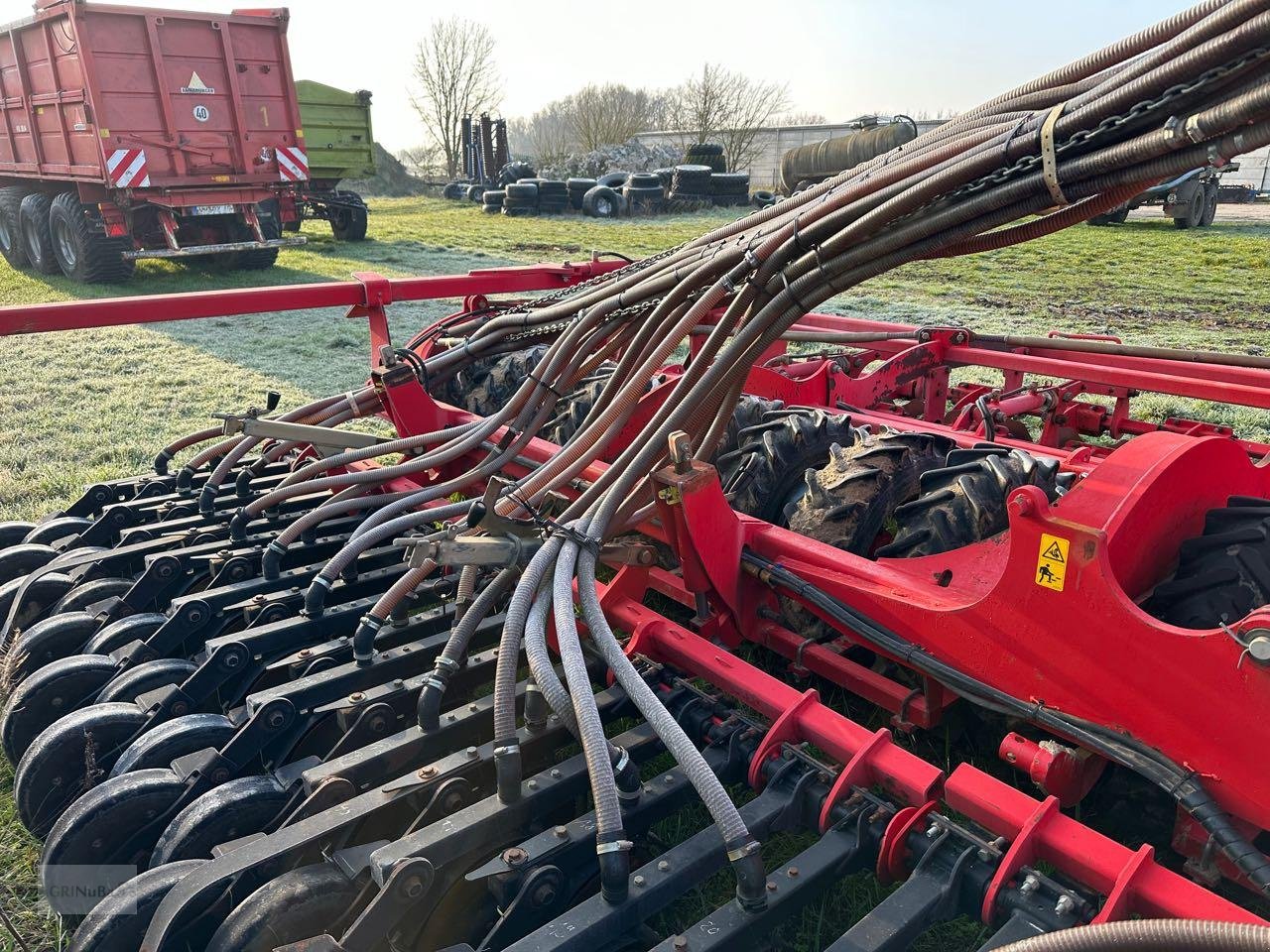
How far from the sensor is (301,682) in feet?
7.61

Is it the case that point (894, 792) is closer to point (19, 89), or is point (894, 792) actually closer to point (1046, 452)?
point (1046, 452)

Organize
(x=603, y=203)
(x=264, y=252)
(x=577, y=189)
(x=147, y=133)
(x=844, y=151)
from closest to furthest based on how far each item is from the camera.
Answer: (x=147, y=133) < (x=264, y=252) < (x=844, y=151) < (x=603, y=203) < (x=577, y=189)

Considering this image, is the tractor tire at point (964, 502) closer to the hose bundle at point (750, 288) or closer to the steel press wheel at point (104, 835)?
the hose bundle at point (750, 288)

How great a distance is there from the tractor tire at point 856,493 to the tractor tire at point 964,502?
83 mm

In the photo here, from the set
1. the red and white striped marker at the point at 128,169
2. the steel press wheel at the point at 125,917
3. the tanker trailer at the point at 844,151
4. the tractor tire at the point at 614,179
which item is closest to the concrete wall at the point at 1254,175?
the tanker trailer at the point at 844,151

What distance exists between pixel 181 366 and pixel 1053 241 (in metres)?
15.6

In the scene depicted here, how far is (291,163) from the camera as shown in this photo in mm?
13438

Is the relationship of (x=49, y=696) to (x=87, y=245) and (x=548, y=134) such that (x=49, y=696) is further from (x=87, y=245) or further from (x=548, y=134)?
(x=548, y=134)

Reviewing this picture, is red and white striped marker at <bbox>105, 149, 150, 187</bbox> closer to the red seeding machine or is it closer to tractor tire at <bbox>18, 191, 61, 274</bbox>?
tractor tire at <bbox>18, 191, 61, 274</bbox>

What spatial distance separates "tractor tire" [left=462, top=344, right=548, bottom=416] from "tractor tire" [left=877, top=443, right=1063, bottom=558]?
2148 millimetres

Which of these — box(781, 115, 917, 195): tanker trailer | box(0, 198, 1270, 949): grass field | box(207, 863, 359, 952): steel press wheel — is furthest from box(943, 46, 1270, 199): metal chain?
box(781, 115, 917, 195): tanker trailer

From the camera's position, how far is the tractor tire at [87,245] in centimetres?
1217

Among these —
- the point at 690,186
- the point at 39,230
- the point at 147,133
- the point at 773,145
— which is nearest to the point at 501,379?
the point at 147,133

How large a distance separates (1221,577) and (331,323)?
9737mm
